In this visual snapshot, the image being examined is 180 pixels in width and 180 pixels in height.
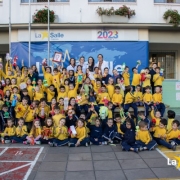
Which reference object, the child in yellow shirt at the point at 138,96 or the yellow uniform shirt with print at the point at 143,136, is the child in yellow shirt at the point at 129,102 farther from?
the yellow uniform shirt with print at the point at 143,136

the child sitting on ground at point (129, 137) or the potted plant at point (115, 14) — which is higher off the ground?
the potted plant at point (115, 14)

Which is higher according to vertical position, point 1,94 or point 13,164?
point 1,94

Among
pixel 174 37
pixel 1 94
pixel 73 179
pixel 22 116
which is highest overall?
pixel 174 37

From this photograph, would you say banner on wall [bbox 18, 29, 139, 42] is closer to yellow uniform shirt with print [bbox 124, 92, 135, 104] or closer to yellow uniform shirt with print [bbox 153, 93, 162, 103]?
yellow uniform shirt with print [bbox 153, 93, 162, 103]

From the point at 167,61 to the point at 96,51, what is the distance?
5.05 metres

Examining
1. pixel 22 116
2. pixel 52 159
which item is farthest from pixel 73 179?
pixel 22 116

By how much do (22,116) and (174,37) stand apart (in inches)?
354

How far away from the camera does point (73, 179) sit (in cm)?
555

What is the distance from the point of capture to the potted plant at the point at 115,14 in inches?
529

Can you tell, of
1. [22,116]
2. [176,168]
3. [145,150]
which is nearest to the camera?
[176,168]

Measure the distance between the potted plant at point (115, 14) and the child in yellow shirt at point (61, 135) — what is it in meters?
6.89

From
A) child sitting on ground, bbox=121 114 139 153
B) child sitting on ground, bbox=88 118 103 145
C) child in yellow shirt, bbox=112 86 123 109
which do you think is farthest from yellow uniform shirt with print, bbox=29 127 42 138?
child in yellow shirt, bbox=112 86 123 109

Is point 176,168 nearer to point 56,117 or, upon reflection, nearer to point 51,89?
point 56,117

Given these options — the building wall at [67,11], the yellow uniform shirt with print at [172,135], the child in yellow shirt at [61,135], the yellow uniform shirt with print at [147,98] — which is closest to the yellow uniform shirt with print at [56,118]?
the child in yellow shirt at [61,135]
